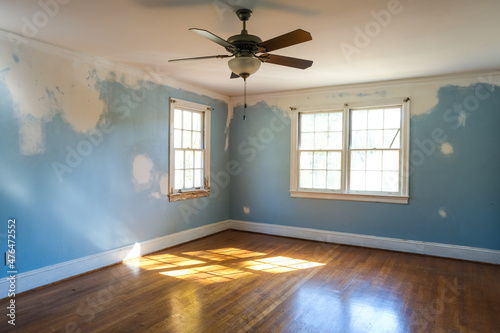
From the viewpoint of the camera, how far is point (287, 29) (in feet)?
10.0

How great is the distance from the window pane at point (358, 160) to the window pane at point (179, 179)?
113 inches

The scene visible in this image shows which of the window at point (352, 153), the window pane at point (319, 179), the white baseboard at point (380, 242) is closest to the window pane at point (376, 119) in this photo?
the window at point (352, 153)

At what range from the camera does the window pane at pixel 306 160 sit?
18.6ft

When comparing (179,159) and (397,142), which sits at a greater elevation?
(397,142)

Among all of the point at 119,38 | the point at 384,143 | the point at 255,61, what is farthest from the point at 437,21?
the point at 119,38

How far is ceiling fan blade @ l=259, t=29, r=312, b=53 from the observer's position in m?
2.29

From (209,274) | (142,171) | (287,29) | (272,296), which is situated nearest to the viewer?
(287,29)

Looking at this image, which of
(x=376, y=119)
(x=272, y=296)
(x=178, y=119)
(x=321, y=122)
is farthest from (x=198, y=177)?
(x=376, y=119)

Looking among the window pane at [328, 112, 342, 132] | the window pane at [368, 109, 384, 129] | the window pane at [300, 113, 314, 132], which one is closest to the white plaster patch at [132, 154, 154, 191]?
the window pane at [300, 113, 314, 132]

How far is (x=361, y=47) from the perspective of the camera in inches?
139

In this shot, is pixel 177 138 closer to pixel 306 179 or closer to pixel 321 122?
pixel 306 179

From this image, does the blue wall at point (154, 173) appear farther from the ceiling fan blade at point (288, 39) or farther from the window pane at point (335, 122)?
the ceiling fan blade at point (288, 39)

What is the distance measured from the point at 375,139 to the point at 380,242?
5.43 ft

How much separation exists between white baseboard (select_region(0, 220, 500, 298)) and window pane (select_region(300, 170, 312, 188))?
0.79 metres
